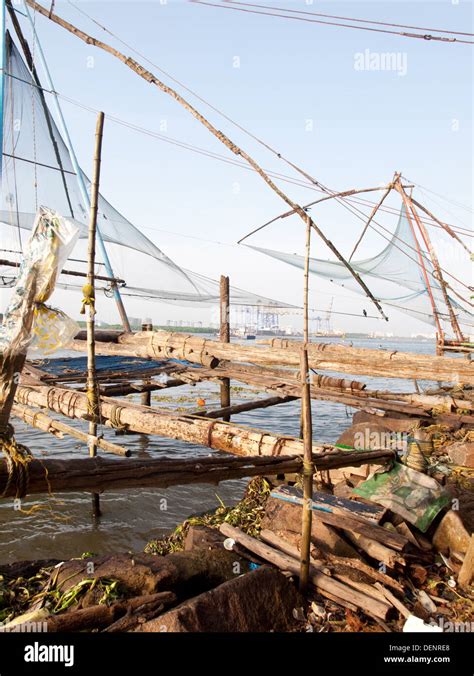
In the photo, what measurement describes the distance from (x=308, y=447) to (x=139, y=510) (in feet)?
16.9

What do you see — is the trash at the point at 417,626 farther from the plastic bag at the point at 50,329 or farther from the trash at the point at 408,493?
the plastic bag at the point at 50,329

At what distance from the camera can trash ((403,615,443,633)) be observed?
339 cm

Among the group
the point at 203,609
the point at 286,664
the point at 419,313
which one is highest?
the point at 419,313

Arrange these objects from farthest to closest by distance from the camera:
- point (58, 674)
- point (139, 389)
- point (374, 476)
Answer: point (139, 389)
point (374, 476)
point (58, 674)

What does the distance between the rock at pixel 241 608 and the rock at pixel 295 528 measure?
0.95 m

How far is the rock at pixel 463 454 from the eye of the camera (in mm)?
7637

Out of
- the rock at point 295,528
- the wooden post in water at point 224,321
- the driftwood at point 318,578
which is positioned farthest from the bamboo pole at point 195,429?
the wooden post in water at point 224,321

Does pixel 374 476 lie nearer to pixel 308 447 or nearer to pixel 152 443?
pixel 308 447

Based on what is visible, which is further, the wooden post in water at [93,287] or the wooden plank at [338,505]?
the wooden post in water at [93,287]

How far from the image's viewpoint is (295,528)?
5.04 meters

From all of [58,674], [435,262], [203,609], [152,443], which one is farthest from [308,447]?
[435,262]

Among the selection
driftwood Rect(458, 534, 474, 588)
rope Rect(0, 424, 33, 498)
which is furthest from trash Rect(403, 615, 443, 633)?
rope Rect(0, 424, 33, 498)

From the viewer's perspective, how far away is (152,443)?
40.2 ft

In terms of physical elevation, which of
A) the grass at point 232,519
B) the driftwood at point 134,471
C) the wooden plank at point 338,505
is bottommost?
the grass at point 232,519
